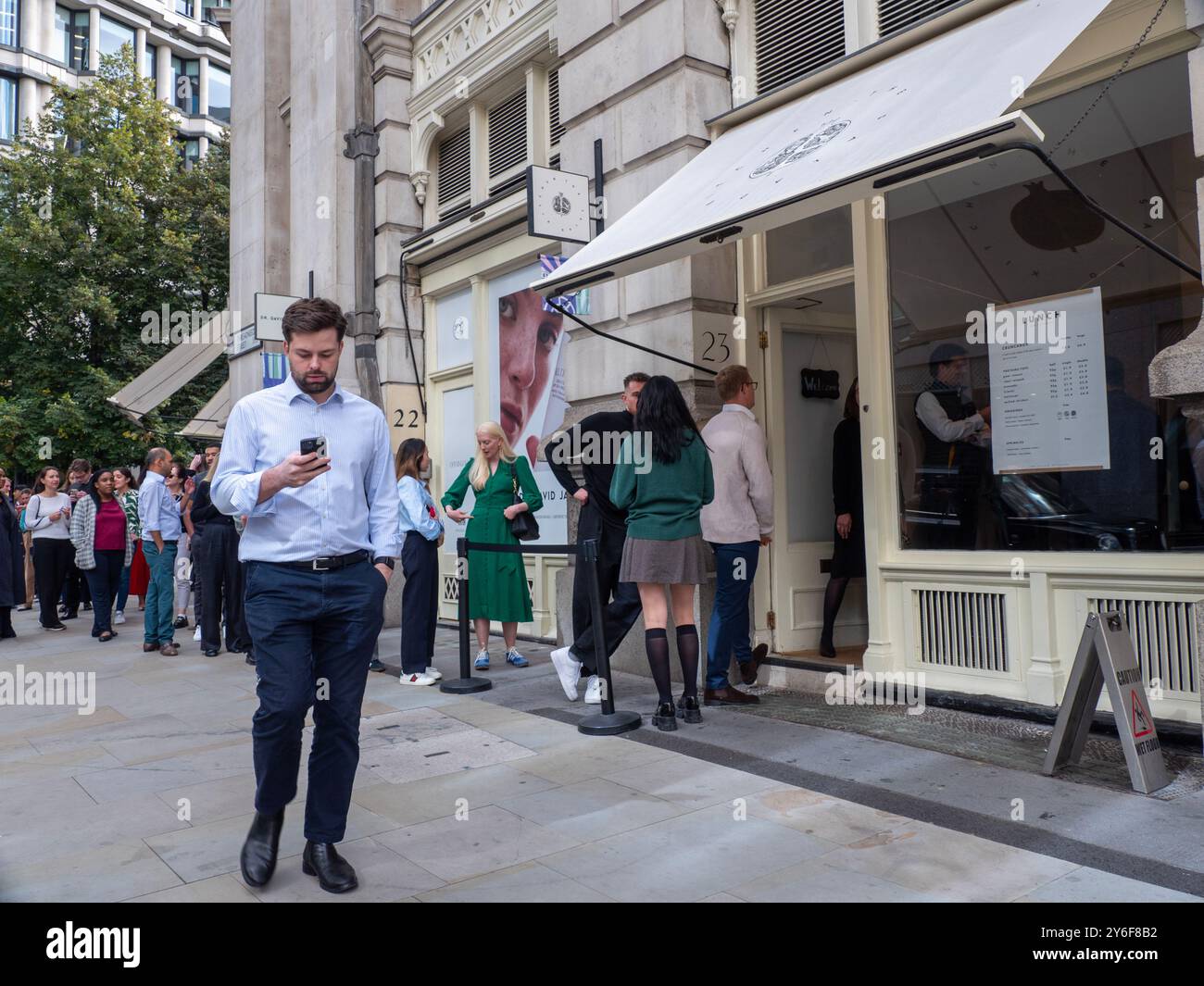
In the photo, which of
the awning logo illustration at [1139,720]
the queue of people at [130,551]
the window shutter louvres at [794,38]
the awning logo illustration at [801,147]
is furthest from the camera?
the queue of people at [130,551]

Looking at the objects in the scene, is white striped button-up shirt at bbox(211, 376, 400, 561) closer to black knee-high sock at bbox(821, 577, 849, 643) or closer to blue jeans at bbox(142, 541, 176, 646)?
black knee-high sock at bbox(821, 577, 849, 643)

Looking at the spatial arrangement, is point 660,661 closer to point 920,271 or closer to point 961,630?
point 961,630

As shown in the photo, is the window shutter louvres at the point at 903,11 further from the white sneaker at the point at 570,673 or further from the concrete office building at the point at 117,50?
the concrete office building at the point at 117,50

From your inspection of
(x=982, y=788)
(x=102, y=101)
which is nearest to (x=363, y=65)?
(x=982, y=788)

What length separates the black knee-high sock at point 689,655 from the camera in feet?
18.5

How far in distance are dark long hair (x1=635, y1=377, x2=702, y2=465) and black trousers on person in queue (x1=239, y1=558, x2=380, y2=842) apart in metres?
2.43

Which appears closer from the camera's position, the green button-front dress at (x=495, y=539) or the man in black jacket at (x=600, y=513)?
the man in black jacket at (x=600, y=513)

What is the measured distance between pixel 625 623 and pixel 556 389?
341 centimetres

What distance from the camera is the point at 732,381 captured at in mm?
6305

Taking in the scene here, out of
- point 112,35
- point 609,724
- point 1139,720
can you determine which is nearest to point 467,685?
point 609,724

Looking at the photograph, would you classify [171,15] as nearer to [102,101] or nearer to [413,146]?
[102,101]

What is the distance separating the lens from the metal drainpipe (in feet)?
37.2

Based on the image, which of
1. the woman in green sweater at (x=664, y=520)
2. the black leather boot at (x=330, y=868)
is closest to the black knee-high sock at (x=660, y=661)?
the woman in green sweater at (x=664, y=520)

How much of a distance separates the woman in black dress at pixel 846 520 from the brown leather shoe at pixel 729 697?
1.05m
